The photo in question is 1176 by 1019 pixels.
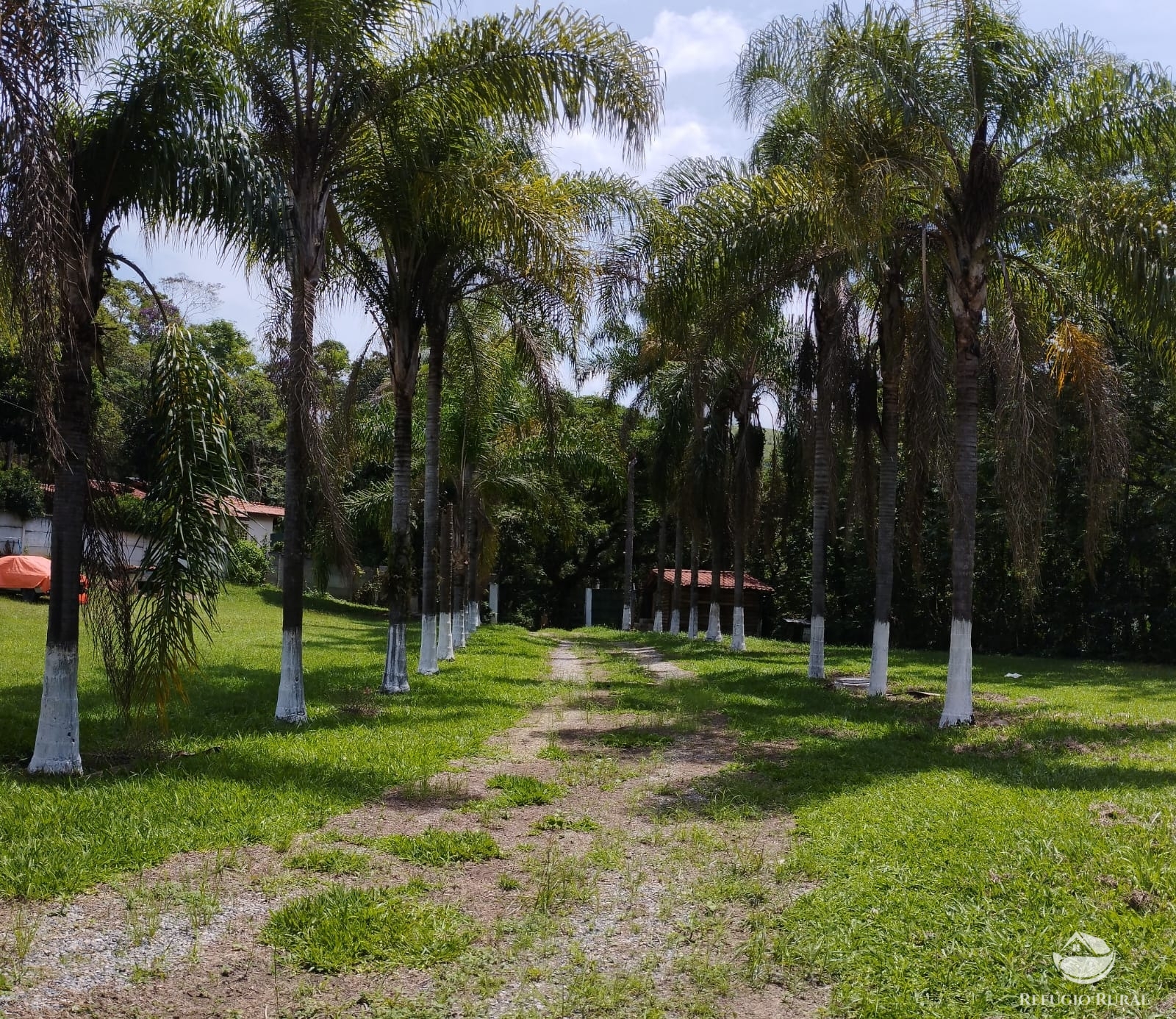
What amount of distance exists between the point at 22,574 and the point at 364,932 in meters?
24.5

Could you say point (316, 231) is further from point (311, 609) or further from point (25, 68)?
point (311, 609)

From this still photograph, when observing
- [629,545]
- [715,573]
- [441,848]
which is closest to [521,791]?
[441,848]

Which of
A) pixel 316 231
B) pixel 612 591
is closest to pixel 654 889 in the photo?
pixel 316 231

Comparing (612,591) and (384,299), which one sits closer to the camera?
(384,299)

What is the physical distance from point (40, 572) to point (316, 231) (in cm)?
1904

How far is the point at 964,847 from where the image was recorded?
5.98 metres

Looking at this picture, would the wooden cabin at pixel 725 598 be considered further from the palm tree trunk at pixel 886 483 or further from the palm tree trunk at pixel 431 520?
the palm tree trunk at pixel 886 483

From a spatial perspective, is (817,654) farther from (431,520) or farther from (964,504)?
(431,520)

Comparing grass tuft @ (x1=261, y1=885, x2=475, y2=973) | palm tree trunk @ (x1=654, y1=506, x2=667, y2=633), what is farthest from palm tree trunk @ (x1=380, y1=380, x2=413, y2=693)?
palm tree trunk @ (x1=654, y1=506, x2=667, y2=633)

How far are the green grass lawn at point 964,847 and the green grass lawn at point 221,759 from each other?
9.19ft

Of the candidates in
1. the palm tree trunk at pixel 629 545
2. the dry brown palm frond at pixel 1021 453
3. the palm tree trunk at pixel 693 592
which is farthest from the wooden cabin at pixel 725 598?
the dry brown palm frond at pixel 1021 453

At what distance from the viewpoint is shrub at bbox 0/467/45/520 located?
28250 millimetres

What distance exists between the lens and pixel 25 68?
19.2 feet

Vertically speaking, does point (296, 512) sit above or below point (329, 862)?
above
